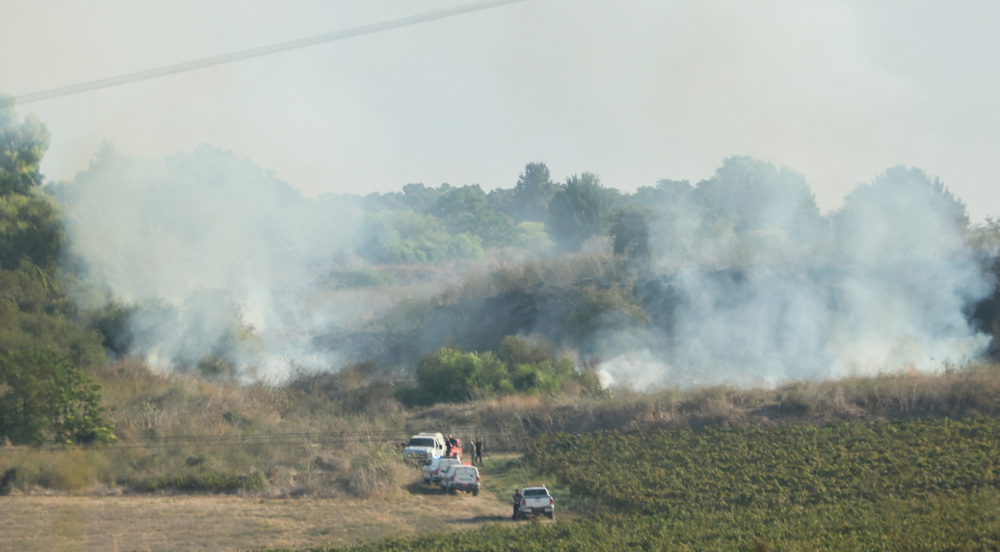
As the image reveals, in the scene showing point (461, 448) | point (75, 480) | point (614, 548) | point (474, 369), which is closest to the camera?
point (614, 548)

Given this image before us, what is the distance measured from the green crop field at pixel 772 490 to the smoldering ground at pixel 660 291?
14.7 meters

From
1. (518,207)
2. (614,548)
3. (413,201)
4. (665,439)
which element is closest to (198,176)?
(665,439)

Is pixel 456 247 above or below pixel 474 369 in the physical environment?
above

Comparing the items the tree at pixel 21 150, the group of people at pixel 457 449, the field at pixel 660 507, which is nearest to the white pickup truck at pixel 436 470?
the field at pixel 660 507

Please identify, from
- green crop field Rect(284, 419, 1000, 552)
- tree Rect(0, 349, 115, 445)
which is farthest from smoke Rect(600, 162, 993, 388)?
tree Rect(0, 349, 115, 445)

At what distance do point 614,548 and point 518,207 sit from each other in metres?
118

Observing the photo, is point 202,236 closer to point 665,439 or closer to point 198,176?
point 198,176

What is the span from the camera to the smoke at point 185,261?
53438 millimetres

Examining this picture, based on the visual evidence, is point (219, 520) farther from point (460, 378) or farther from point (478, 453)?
point (460, 378)

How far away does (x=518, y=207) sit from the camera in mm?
139250

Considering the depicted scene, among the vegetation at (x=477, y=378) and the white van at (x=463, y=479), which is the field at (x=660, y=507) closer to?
the white van at (x=463, y=479)

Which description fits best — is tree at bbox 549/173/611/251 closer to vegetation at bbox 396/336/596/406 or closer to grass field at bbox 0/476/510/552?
vegetation at bbox 396/336/596/406

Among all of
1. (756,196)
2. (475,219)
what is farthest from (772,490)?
(475,219)

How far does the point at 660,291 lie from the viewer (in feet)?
211
